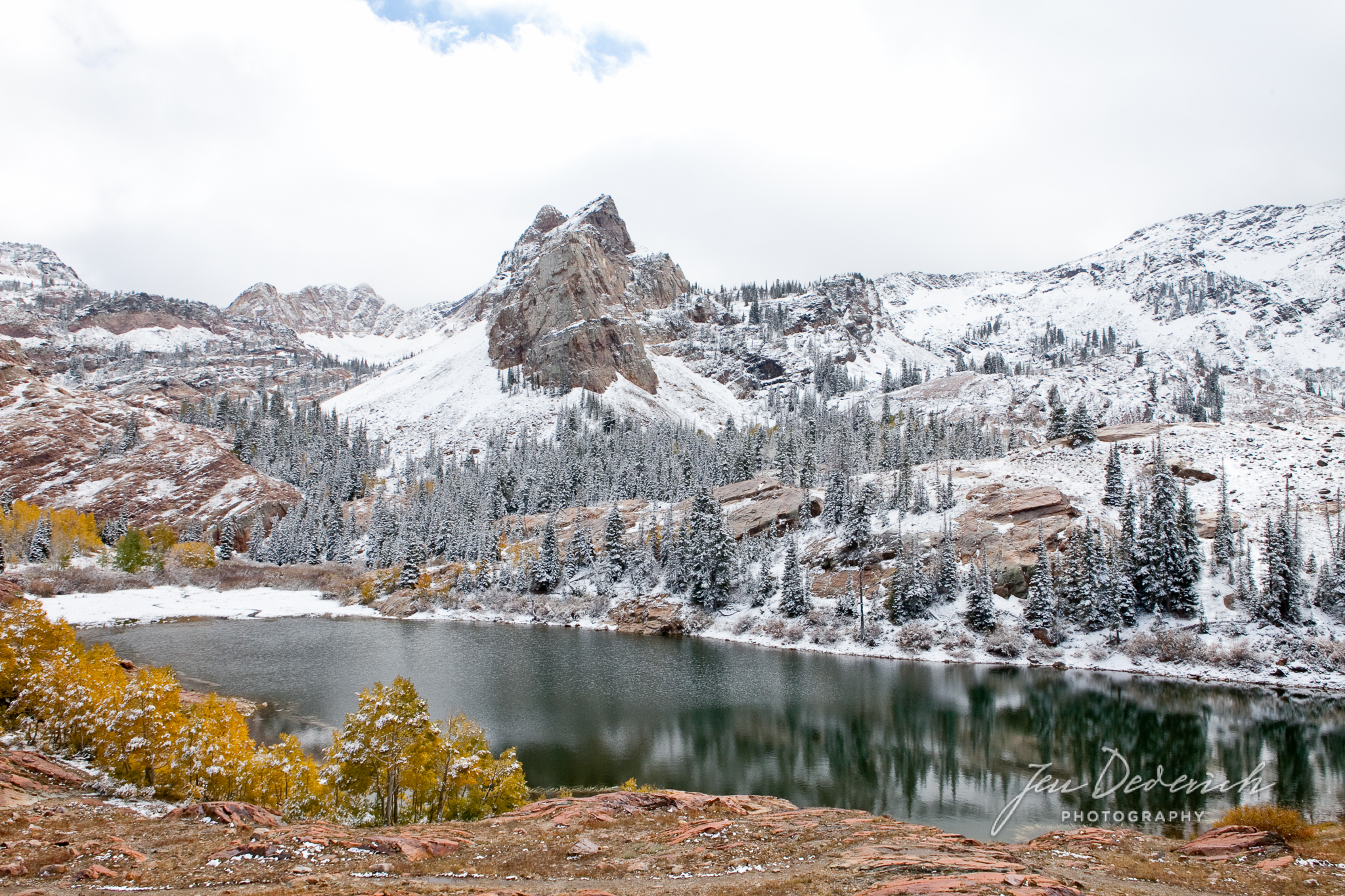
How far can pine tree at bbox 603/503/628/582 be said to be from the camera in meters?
102

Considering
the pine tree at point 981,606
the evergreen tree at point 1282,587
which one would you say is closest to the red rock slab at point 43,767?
the pine tree at point 981,606

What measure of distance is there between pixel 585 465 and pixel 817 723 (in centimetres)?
11049

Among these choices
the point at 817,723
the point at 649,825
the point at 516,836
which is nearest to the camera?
the point at 516,836

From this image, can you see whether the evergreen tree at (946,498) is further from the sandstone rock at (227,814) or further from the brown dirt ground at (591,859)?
the sandstone rock at (227,814)

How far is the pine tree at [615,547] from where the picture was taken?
334ft

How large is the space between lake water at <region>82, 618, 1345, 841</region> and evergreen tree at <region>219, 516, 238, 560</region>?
2104 inches

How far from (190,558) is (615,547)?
74978mm

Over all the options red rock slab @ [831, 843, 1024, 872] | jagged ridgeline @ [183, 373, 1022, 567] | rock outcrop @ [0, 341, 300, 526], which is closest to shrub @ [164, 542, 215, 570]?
jagged ridgeline @ [183, 373, 1022, 567]

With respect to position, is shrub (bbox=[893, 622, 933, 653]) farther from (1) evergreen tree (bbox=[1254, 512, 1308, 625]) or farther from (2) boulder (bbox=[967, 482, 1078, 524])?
(1) evergreen tree (bbox=[1254, 512, 1308, 625])

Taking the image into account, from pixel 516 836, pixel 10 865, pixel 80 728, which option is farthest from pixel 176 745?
pixel 516 836

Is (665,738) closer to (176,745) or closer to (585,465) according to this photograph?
(176,745)

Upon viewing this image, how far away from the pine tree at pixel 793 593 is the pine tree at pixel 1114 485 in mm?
46133

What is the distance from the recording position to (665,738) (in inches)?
1738

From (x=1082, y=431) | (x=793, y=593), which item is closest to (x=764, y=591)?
(x=793, y=593)
